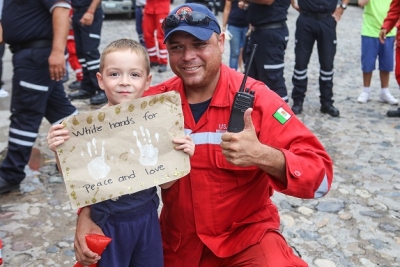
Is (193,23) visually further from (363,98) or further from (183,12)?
(363,98)

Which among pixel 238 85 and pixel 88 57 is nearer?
pixel 238 85

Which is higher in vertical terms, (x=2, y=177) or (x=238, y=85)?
(x=238, y=85)

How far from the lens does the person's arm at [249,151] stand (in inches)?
82.0

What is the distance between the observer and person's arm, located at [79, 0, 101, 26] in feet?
21.6

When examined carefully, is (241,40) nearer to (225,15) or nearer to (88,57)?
(225,15)

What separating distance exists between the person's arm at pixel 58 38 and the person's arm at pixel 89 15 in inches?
102

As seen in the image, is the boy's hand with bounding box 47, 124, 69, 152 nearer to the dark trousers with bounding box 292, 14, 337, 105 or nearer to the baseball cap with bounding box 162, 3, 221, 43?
the baseball cap with bounding box 162, 3, 221, 43

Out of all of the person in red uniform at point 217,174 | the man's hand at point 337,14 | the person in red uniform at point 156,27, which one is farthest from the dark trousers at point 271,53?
the person in red uniform at point 217,174

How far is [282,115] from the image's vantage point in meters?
2.35

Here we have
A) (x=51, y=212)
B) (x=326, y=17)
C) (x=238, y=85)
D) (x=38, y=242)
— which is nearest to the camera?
(x=238, y=85)

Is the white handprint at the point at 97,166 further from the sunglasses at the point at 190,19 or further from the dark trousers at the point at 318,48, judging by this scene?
the dark trousers at the point at 318,48

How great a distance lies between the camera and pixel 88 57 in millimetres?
6793

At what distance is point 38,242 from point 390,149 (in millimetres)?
3748

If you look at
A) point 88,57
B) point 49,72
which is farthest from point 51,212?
point 88,57
